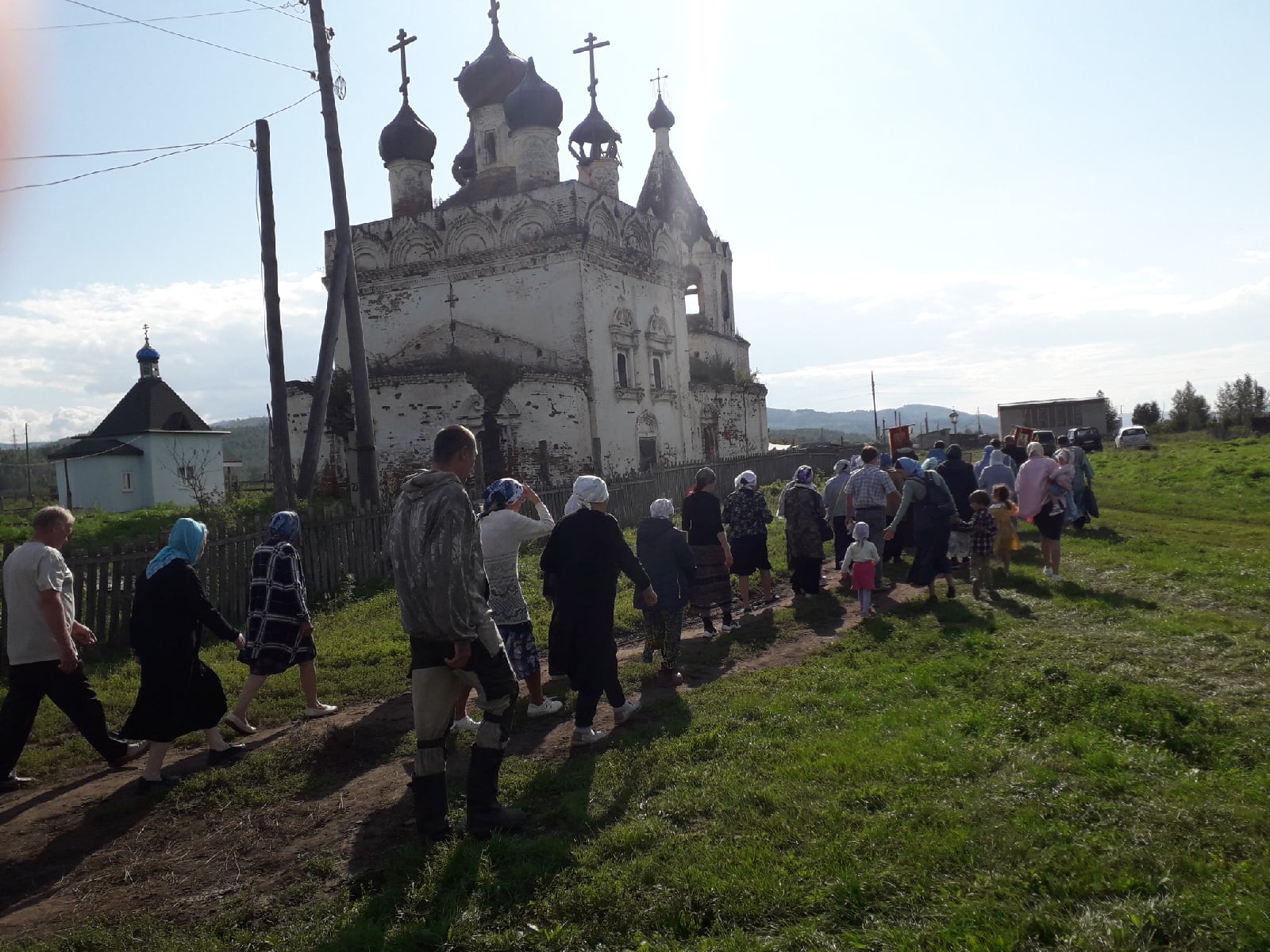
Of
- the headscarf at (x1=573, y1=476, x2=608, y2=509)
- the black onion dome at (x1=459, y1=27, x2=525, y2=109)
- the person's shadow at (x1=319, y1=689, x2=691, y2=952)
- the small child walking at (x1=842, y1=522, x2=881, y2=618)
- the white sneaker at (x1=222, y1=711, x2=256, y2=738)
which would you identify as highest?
the black onion dome at (x1=459, y1=27, x2=525, y2=109)

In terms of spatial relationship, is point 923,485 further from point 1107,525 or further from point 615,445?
point 615,445

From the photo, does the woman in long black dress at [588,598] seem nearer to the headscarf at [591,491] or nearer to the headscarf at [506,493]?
the headscarf at [591,491]

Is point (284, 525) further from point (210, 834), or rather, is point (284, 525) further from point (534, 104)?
point (534, 104)

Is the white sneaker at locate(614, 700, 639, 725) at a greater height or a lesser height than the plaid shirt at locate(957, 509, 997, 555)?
lesser

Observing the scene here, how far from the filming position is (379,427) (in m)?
24.0

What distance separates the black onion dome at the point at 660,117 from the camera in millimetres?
35469

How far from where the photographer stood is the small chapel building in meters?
29.2

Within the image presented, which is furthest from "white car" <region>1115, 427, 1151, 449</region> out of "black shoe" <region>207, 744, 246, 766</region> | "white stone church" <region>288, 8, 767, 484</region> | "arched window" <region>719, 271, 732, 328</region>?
"black shoe" <region>207, 744, 246, 766</region>

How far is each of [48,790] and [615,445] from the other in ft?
66.8

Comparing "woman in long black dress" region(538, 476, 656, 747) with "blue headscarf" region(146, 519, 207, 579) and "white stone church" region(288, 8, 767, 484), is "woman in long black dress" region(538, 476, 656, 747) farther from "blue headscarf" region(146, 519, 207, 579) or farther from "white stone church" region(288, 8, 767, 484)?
"white stone church" region(288, 8, 767, 484)

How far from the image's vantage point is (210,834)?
4875 mm

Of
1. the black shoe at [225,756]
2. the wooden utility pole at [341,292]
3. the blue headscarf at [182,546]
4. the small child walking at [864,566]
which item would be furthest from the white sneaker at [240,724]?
the wooden utility pole at [341,292]

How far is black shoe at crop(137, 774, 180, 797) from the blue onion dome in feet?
97.6

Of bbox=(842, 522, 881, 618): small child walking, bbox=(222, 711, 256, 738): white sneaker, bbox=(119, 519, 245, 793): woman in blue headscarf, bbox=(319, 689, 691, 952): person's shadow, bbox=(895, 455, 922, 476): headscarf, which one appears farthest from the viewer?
bbox=(895, 455, 922, 476): headscarf
